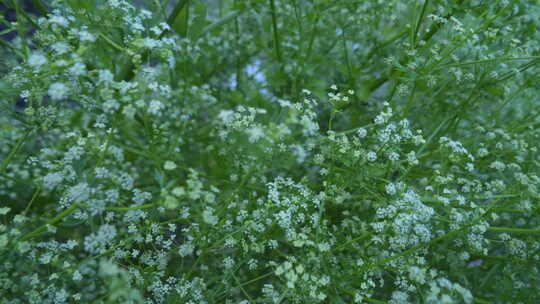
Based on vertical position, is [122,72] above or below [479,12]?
below

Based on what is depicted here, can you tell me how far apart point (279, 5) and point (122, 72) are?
1197 millimetres

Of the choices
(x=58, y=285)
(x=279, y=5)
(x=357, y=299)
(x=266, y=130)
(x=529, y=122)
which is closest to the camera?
(x=266, y=130)

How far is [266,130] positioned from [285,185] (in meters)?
0.50

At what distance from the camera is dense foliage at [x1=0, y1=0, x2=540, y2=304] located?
4.57 ft

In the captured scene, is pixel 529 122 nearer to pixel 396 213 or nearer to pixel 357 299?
pixel 396 213

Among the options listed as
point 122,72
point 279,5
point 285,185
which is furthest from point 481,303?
point 279,5

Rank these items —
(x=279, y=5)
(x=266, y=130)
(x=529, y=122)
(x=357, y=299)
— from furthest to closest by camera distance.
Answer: (x=279, y=5)
(x=529, y=122)
(x=357, y=299)
(x=266, y=130)

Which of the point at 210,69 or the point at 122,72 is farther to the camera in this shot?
the point at 210,69

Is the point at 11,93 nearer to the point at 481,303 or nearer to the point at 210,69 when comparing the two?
the point at 210,69

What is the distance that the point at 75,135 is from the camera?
4.87ft

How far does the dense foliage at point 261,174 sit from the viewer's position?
1.39 m

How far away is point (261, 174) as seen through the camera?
1723 millimetres

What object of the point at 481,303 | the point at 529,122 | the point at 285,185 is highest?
the point at 529,122

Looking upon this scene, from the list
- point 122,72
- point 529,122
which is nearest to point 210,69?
point 122,72
